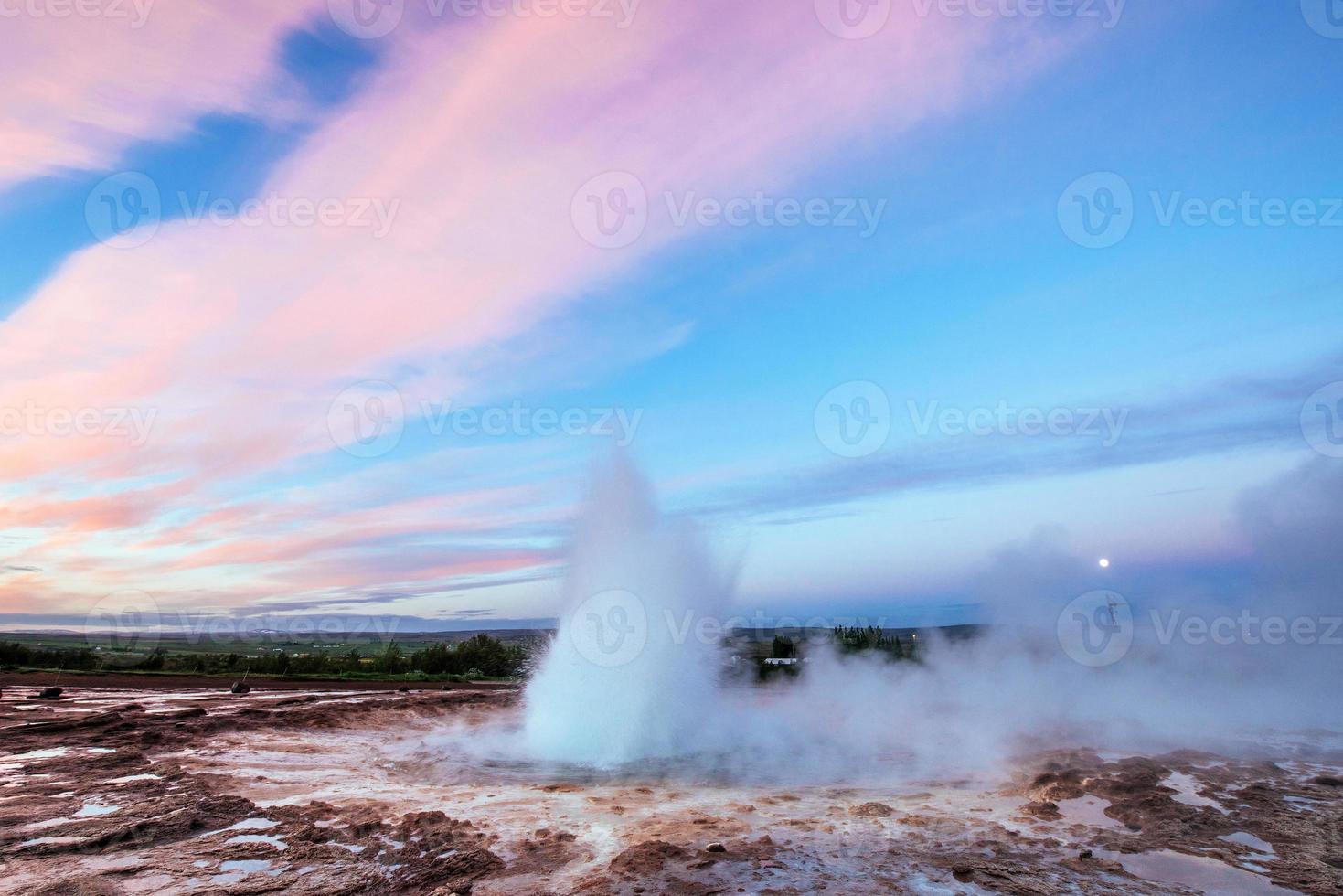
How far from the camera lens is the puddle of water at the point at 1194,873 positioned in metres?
6.16

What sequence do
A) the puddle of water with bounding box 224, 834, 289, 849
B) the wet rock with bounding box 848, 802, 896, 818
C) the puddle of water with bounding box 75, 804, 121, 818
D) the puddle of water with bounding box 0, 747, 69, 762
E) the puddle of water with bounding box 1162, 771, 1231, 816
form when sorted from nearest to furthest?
1. the puddle of water with bounding box 224, 834, 289, 849
2. the puddle of water with bounding box 75, 804, 121, 818
3. the wet rock with bounding box 848, 802, 896, 818
4. the puddle of water with bounding box 1162, 771, 1231, 816
5. the puddle of water with bounding box 0, 747, 69, 762

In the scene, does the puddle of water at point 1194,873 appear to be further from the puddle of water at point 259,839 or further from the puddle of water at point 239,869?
the puddle of water at point 259,839

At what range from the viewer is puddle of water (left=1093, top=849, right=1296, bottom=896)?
6156 mm

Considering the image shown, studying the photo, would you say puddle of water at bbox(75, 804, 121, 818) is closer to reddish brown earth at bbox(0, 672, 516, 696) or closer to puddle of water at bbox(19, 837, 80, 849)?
puddle of water at bbox(19, 837, 80, 849)

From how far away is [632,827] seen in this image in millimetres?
7871

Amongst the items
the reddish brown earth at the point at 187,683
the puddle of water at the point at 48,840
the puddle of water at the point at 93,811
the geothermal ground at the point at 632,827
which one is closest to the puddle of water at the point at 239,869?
the geothermal ground at the point at 632,827

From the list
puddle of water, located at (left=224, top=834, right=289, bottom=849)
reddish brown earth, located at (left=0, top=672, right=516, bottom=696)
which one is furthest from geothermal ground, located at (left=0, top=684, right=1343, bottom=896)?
reddish brown earth, located at (left=0, top=672, right=516, bottom=696)

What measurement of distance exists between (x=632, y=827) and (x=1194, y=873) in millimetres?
5720

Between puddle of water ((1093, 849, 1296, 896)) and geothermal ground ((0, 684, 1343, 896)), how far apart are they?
30mm

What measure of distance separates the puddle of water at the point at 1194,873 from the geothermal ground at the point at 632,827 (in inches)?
1.2

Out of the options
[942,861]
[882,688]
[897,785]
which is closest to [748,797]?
[897,785]

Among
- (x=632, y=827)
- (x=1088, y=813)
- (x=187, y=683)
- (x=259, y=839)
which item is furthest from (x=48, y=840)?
(x=187, y=683)

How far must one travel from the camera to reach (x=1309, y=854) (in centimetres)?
690

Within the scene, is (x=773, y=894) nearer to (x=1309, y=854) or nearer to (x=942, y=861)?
(x=942, y=861)
